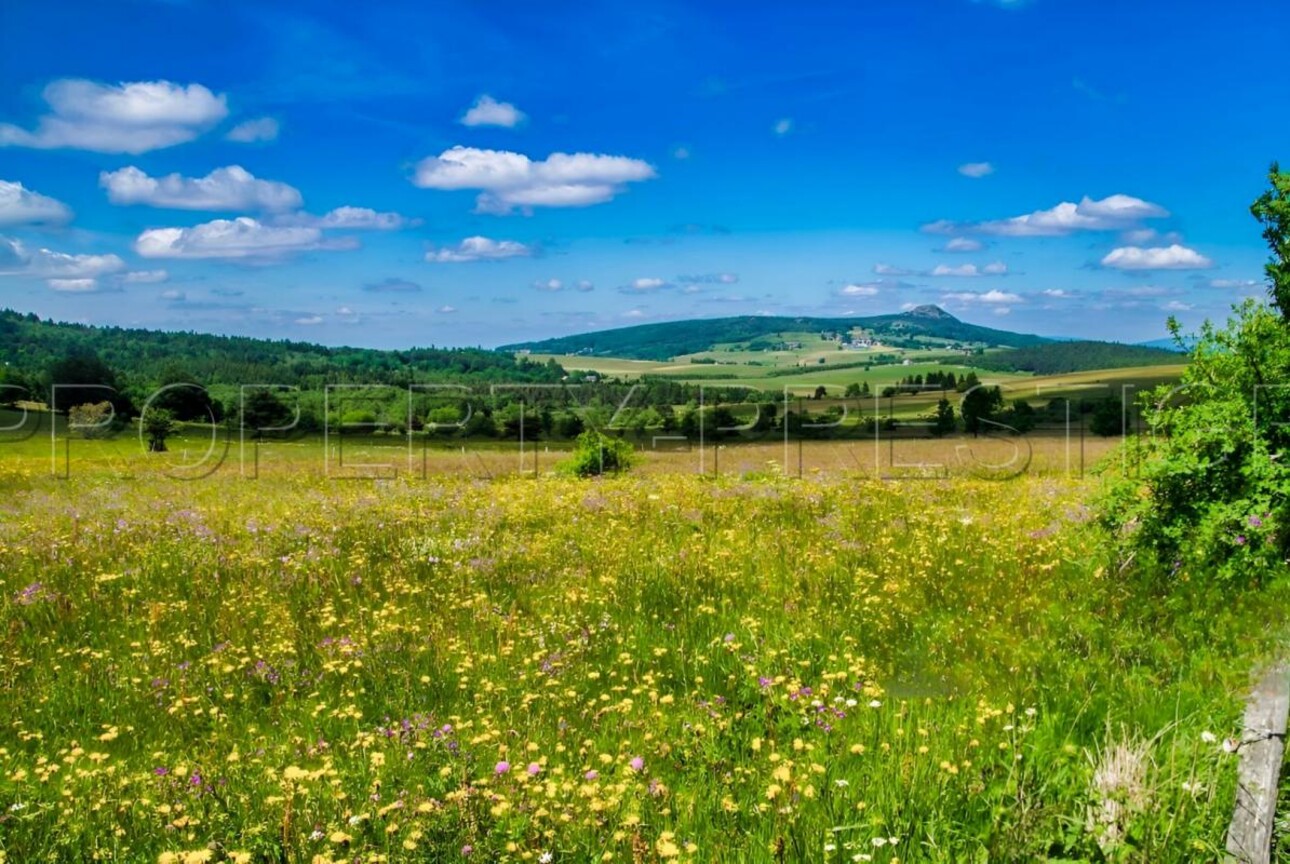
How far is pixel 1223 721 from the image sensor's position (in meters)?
4.72

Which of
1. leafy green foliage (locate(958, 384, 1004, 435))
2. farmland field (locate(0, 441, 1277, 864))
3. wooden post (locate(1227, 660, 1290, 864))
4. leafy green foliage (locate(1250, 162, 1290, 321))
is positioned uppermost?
leafy green foliage (locate(1250, 162, 1290, 321))

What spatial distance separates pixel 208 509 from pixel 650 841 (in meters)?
12.5

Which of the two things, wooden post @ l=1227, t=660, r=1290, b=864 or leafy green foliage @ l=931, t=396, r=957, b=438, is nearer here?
wooden post @ l=1227, t=660, r=1290, b=864

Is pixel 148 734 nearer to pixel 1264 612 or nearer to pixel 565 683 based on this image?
pixel 565 683

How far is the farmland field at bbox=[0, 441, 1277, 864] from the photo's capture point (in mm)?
3795

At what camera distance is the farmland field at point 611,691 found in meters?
3.79

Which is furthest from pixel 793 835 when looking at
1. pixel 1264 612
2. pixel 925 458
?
pixel 925 458

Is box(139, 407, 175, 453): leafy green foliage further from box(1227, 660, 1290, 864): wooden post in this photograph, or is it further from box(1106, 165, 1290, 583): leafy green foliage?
box(1227, 660, 1290, 864): wooden post

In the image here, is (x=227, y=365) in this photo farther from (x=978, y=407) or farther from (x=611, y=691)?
(x=611, y=691)

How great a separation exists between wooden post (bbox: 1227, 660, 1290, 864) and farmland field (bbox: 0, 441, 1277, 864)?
37cm

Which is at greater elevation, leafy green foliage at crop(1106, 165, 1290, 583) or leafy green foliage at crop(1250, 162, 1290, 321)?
leafy green foliage at crop(1250, 162, 1290, 321)

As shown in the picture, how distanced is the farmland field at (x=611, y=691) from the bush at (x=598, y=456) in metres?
14.9

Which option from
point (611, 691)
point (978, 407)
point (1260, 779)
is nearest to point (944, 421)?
point (978, 407)

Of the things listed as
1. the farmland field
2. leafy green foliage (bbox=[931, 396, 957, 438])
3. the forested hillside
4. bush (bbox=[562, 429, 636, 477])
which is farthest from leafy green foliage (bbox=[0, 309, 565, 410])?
the farmland field
